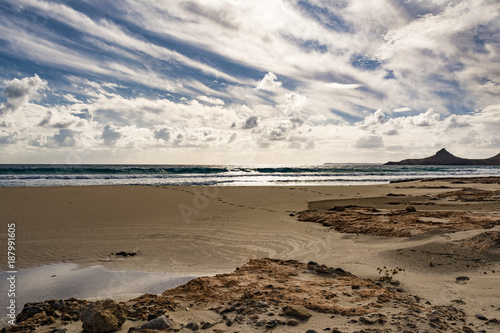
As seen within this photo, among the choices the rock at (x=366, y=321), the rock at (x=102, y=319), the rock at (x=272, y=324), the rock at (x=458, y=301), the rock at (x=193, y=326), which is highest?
the rock at (x=102, y=319)

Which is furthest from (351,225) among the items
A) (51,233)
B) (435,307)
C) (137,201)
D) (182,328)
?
(137,201)

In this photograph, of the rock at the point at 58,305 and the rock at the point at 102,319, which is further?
the rock at the point at 58,305

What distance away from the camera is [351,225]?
30.7 ft

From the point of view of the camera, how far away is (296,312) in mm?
3535

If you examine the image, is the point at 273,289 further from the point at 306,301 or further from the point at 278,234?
the point at 278,234

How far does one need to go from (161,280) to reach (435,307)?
4393 millimetres

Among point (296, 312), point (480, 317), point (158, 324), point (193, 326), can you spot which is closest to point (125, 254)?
point (158, 324)

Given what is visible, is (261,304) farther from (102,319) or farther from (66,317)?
(66,317)

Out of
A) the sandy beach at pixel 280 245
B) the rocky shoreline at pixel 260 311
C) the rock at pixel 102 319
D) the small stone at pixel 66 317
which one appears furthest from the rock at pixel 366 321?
the small stone at pixel 66 317

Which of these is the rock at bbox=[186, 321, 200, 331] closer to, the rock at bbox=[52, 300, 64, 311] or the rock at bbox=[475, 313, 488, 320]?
the rock at bbox=[52, 300, 64, 311]

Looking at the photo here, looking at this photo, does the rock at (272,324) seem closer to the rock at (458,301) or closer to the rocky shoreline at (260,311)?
the rocky shoreline at (260,311)

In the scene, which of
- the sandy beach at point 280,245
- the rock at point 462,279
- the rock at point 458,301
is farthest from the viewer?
the rock at point 462,279

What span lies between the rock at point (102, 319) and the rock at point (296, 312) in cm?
200

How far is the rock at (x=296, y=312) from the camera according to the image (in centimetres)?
351
